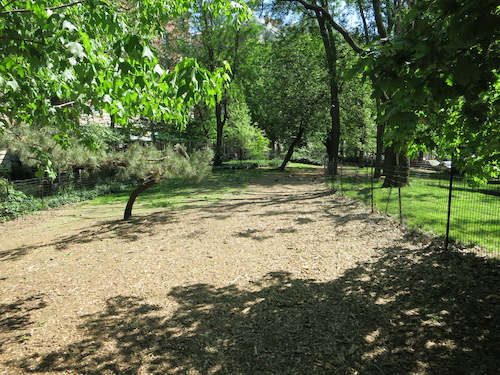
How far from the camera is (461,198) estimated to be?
895cm

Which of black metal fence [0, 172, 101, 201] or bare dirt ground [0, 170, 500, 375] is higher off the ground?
black metal fence [0, 172, 101, 201]

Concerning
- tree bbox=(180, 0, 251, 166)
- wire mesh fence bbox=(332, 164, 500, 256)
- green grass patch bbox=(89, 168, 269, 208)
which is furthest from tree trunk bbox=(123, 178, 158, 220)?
tree bbox=(180, 0, 251, 166)

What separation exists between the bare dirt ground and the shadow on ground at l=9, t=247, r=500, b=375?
0.02 m

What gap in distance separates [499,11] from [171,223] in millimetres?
8536

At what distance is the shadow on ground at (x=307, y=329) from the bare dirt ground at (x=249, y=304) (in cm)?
2

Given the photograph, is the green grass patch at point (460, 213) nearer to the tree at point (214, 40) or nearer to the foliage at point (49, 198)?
the foliage at point (49, 198)

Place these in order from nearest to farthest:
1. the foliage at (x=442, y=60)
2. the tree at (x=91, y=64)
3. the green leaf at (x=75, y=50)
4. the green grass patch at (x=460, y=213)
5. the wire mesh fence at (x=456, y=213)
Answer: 1. the foliage at (x=442, y=60)
2. the green leaf at (x=75, y=50)
3. the tree at (x=91, y=64)
4. the wire mesh fence at (x=456, y=213)
5. the green grass patch at (x=460, y=213)

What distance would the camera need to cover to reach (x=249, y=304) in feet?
14.5

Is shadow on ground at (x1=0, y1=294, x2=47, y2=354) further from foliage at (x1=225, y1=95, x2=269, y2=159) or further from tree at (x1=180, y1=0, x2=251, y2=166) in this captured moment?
foliage at (x1=225, y1=95, x2=269, y2=159)

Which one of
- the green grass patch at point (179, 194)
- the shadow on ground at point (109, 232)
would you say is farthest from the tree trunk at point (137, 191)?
the green grass patch at point (179, 194)

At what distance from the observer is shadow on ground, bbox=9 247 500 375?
314 cm

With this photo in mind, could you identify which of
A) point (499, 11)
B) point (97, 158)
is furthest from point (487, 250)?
point (97, 158)

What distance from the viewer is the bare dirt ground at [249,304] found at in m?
3.22

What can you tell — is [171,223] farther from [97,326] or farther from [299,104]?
[299,104]
